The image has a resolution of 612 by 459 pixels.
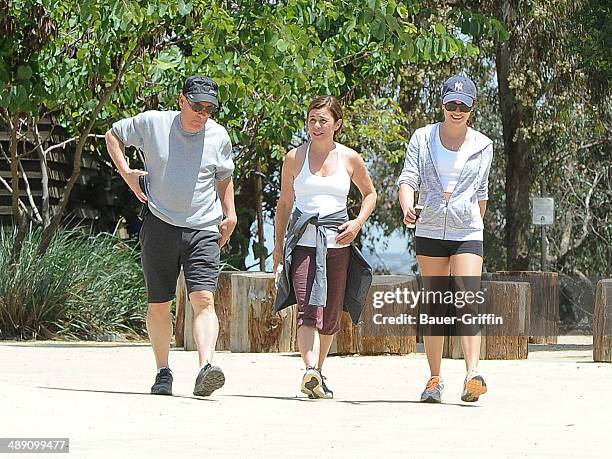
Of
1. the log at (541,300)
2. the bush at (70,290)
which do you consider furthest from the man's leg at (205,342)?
the log at (541,300)

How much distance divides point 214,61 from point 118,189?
7.28 metres

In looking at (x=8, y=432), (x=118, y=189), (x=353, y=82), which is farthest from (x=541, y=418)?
(x=118, y=189)

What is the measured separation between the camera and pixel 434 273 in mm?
8273

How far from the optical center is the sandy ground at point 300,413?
242 inches

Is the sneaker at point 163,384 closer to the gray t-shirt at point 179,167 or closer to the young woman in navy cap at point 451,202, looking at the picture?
the gray t-shirt at point 179,167

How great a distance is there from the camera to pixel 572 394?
8945 mm

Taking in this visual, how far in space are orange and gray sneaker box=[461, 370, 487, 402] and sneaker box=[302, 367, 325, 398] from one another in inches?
36.4

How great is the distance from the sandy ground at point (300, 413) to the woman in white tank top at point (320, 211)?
0.45 metres

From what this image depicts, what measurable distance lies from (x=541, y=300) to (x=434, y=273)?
32.2 ft

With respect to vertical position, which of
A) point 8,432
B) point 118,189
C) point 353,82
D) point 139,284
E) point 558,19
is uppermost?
point 558,19

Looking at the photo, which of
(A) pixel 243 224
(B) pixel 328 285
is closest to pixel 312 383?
(B) pixel 328 285

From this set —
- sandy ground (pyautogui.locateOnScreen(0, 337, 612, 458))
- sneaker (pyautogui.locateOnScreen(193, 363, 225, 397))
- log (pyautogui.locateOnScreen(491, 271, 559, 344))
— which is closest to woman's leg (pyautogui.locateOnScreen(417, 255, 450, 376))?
sandy ground (pyautogui.locateOnScreen(0, 337, 612, 458))

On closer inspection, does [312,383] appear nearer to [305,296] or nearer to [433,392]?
[305,296]

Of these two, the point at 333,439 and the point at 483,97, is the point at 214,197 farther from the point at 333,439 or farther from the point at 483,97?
the point at 483,97
